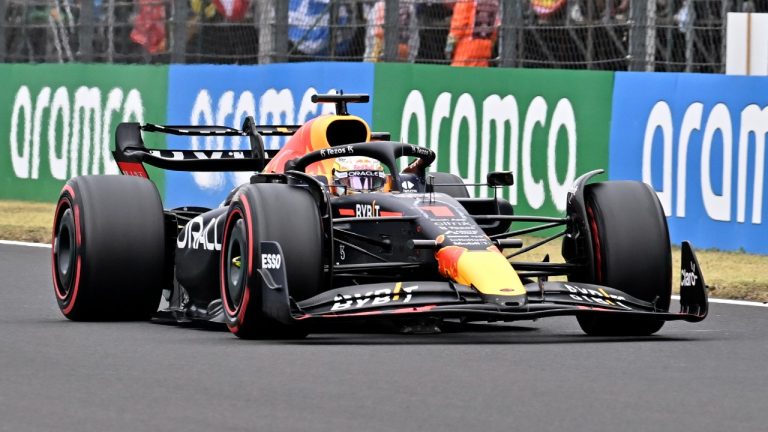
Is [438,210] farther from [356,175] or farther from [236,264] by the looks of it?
[236,264]

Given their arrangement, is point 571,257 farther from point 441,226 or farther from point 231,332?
point 231,332

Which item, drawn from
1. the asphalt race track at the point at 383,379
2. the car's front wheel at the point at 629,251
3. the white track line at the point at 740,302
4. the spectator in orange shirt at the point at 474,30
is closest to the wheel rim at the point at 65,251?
the asphalt race track at the point at 383,379

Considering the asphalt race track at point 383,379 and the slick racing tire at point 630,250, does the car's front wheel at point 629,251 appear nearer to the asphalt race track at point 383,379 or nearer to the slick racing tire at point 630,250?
the slick racing tire at point 630,250

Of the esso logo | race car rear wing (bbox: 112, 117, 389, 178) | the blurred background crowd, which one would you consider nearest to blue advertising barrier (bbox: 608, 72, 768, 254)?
the blurred background crowd

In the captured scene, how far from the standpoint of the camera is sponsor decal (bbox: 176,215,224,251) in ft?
32.6

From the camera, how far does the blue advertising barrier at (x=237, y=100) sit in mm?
17641

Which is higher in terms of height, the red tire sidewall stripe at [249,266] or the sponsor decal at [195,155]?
the sponsor decal at [195,155]

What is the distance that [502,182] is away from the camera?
33.6 ft

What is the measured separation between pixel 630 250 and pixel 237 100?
9.52 metres

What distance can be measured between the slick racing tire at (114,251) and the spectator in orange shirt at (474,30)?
7.25 metres

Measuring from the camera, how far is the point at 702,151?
14.4 m

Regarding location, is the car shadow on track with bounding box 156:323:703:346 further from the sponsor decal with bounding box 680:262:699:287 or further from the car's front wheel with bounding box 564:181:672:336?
the sponsor decal with bounding box 680:262:699:287

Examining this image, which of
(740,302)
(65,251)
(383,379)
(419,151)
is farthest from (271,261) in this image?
Answer: (740,302)

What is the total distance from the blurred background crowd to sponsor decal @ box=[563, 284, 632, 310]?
6.42 meters
